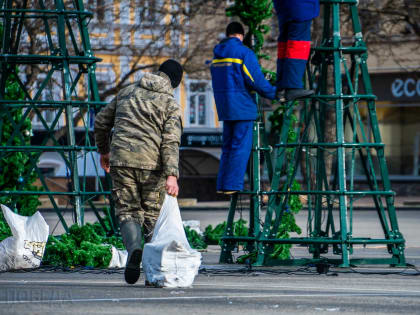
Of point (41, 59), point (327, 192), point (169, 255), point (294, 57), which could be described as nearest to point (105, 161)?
point (169, 255)

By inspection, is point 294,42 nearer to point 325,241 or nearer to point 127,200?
point 325,241

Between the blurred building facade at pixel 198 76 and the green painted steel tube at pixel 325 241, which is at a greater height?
the blurred building facade at pixel 198 76

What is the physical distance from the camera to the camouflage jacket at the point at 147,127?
8.95m

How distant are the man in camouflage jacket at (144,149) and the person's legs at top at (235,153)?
175 cm

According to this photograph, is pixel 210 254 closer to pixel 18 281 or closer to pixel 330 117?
pixel 18 281

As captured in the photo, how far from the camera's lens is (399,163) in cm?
3844

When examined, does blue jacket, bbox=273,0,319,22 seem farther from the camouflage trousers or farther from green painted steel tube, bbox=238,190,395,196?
the camouflage trousers

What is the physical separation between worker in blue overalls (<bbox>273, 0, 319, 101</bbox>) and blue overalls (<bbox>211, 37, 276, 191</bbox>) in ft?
0.68

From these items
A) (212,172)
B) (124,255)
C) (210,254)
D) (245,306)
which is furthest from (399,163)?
(245,306)

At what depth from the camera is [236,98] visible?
10.8 m

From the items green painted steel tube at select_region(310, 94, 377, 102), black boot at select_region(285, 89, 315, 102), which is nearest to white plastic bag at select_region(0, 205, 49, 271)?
black boot at select_region(285, 89, 315, 102)

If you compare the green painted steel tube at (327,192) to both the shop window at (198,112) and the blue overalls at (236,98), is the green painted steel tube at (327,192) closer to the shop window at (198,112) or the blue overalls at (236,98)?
the blue overalls at (236,98)

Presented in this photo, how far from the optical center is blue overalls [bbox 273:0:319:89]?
34.3 feet

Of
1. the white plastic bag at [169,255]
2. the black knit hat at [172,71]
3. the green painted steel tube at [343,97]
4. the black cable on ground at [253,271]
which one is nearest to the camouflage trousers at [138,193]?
the white plastic bag at [169,255]
